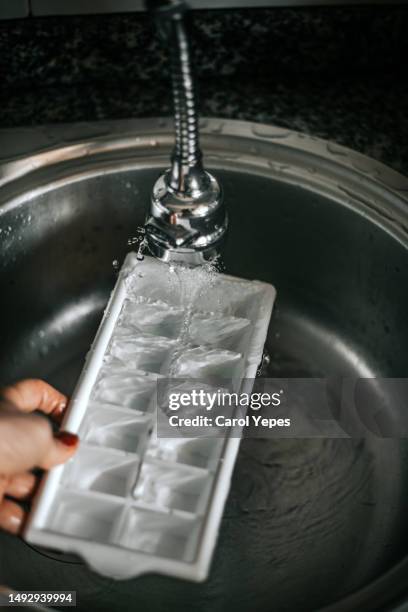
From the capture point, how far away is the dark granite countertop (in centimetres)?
85

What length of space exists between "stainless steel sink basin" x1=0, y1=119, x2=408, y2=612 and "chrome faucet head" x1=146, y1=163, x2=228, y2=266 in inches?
8.0

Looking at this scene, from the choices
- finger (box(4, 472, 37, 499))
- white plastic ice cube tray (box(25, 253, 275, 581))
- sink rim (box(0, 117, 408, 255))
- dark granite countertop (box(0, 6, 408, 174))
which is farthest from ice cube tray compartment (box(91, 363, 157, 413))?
dark granite countertop (box(0, 6, 408, 174))

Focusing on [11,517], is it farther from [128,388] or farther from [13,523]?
[128,388]

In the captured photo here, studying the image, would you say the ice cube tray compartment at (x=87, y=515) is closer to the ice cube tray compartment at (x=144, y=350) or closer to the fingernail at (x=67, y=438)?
the fingernail at (x=67, y=438)

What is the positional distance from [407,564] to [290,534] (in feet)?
0.61

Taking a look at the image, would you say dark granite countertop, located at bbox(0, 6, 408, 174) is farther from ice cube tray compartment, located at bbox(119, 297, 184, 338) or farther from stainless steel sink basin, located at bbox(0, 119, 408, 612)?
ice cube tray compartment, located at bbox(119, 297, 184, 338)

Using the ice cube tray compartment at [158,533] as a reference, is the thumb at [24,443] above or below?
above

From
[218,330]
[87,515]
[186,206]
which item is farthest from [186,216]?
[87,515]

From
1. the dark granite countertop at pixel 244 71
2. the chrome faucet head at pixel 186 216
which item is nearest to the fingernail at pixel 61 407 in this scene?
the chrome faucet head at pixel 186 216

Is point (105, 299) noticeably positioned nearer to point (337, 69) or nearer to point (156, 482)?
point (156, 482)

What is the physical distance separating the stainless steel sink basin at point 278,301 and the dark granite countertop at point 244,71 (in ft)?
0.15

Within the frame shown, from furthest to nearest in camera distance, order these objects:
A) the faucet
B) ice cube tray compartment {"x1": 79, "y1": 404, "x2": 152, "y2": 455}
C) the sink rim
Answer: the sink rim
ice cube tray compartment {"x1": 79, "y1": 404, "x2": 152, "y2": 455}
the faucet

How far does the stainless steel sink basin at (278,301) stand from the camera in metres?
0.69

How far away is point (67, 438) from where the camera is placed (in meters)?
0.62
